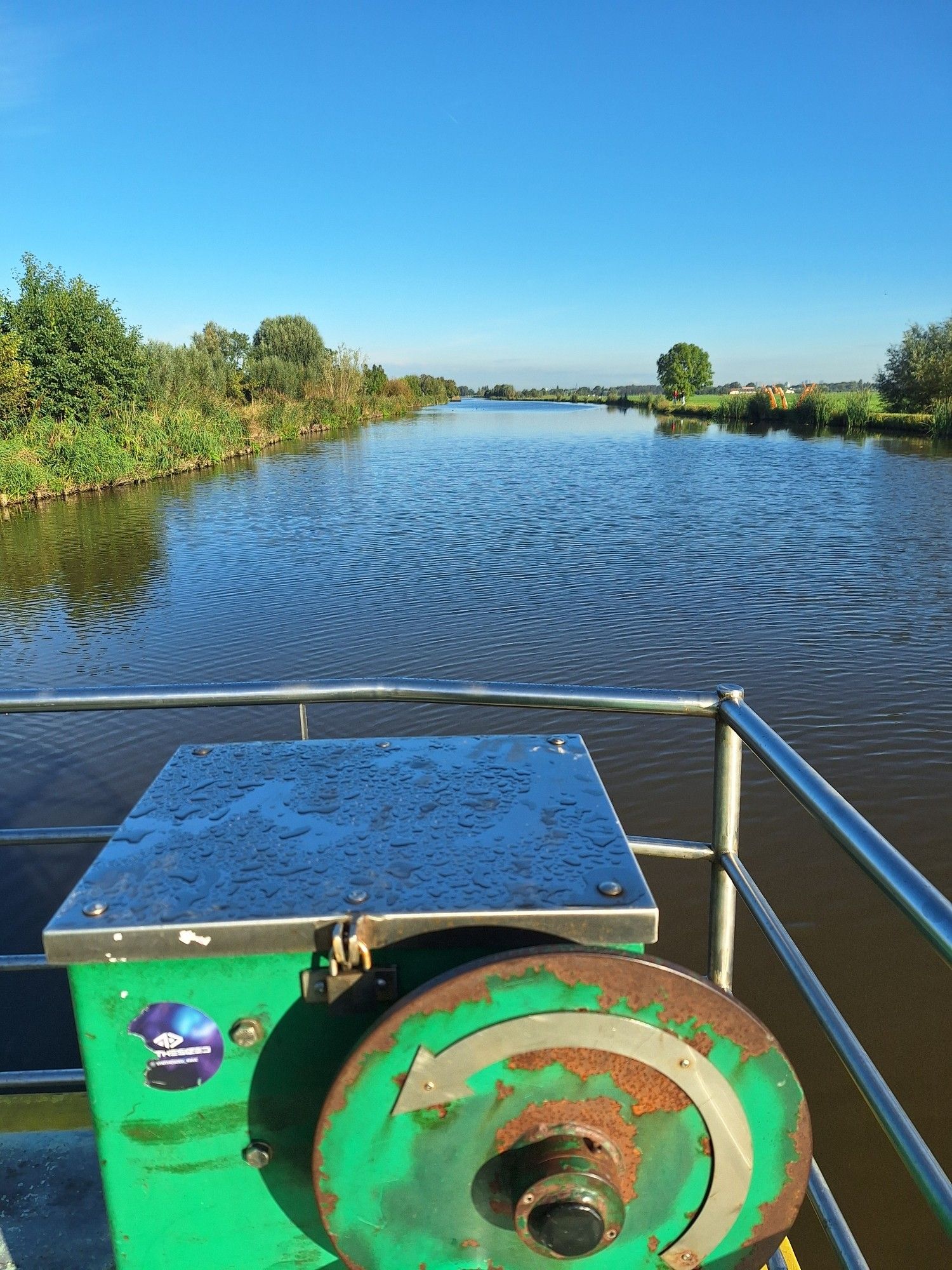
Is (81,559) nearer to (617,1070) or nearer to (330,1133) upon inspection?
(330,1133)

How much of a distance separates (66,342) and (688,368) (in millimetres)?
95348

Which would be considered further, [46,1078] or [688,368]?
[688,368]

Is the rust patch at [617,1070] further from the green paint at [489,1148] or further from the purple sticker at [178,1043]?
the purple sticker at [178,1043]

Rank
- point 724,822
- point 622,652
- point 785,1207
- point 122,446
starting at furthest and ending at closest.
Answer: point 122,446
point 622,652
point 724,822
point 785,1207

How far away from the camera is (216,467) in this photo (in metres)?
31.6

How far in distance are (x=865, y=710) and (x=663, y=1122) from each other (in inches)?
312

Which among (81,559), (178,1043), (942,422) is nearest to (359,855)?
(178,1043)

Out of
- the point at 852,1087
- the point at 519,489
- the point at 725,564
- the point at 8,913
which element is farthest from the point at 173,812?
the point at 519,489

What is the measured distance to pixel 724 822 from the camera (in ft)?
5.82

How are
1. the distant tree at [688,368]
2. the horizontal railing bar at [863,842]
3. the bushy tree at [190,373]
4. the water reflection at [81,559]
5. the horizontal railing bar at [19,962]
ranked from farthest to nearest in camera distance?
the distant tree at [688,368]
the bushy tree at [190,373]
the water reflection at [81,559]
the horizontal railing bar at [19,962]
the horizontal railing bar at [863,842]

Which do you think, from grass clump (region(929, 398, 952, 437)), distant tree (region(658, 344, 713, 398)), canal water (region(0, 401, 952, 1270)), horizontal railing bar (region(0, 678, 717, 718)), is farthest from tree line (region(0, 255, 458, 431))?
distant tree (region(658, 344, 713, 398))

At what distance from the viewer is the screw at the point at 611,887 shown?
1.21 metres

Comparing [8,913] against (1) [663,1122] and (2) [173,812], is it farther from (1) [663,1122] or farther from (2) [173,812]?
(1) [663,1122]

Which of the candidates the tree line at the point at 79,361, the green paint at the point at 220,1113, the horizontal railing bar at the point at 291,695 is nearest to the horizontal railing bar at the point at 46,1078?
the green paint at the point at 220,1113
